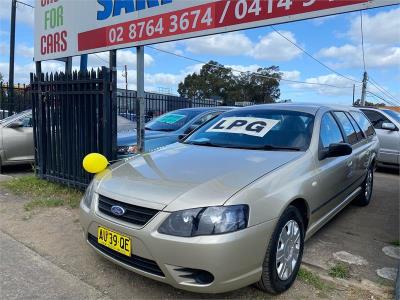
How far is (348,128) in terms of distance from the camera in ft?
17.1

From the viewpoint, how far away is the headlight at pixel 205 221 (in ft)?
8.95

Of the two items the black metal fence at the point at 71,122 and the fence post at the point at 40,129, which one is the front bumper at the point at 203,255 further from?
the fence post at the point at 40,129

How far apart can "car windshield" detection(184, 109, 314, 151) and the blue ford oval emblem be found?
1429 mm

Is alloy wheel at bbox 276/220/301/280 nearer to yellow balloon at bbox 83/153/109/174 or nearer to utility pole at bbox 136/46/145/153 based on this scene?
yellow balloon at bbox 83/153/109/174

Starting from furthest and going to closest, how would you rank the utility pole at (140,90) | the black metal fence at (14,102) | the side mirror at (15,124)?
1. the black metal fence at (14,102)
2. the side mirror at (15,124)
3. the utility pole at (140,90)

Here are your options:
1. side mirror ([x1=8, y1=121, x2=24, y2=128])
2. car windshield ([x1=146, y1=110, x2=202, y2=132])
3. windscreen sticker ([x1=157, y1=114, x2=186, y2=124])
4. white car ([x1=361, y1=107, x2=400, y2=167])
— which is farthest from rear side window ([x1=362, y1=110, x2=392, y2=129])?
side mirror ([x1=8, y1=121, x2=24, y2=128])

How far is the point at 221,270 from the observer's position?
8.89 feet

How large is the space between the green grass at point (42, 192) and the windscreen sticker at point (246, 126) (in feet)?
8.09

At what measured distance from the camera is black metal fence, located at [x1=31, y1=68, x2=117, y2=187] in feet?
18.5

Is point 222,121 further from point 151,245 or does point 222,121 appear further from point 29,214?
point 29,214

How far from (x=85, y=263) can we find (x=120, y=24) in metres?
3.51

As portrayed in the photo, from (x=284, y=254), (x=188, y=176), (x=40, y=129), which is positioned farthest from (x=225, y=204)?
(x=40, y=129)

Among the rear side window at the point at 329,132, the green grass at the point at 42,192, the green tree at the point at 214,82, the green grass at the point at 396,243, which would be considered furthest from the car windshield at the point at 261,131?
the green tree at the point at 214,82

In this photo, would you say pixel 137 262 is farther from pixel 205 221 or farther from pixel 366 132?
pixel 366 132
